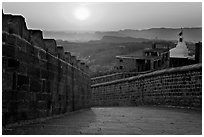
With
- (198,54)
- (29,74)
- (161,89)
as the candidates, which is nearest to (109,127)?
(29,74)

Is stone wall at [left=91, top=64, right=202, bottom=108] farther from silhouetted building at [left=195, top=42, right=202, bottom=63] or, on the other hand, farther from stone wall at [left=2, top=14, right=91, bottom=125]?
stone wall at [left=2, top=14, right=91, bottom=125]

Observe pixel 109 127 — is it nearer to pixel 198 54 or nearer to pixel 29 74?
pixel 29 74

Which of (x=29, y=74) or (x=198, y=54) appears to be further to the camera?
(x=198, y=54)

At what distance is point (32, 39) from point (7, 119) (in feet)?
6.34

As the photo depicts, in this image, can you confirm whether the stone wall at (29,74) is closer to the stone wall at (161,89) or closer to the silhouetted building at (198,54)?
the stone wall at (161,89)

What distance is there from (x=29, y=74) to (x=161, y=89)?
1395 centimetres

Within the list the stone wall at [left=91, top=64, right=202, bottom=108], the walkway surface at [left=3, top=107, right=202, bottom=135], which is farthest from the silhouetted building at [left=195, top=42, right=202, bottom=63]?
the walkway surface at [left=3, top=107, right=202, bottom=135]

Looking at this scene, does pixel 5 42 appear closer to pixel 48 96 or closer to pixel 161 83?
pixel 48 96

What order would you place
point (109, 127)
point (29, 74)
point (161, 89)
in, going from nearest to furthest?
point (109, 127), point (29, 74), point (161, 89)

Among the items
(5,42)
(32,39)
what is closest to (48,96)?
(32,39)

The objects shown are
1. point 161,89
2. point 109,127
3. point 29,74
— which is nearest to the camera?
point 109,127

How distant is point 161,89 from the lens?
19.3m

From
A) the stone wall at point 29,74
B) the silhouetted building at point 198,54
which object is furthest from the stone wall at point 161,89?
the stone wall at point 29,74

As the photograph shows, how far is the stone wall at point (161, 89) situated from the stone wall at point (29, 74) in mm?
7421
